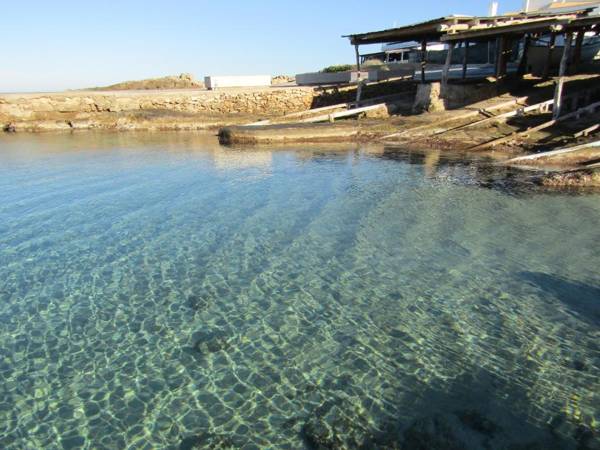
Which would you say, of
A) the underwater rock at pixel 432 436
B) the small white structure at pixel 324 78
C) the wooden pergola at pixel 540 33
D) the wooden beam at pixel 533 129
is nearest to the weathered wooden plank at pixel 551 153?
the wooden beam at pixel 533 129

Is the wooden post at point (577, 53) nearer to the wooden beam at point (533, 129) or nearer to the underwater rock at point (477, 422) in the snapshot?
the wooden beam at point (533, 129)

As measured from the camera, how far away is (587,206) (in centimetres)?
1081

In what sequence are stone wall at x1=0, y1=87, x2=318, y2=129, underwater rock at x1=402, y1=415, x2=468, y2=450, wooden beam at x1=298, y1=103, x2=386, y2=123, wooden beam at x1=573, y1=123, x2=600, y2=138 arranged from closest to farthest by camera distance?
underwater rock at x1=402, y1=415, x2=468, y2=450
wooden beam at x1=573, y1=123, x2=600, y2=138
wooden beam at x1=298, y1=103, x2=386, y2=123
stone wall at x1=0, y1=87, x2=318, y2=129

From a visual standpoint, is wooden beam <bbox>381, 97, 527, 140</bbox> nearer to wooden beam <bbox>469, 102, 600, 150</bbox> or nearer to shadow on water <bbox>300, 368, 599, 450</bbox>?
wooden beam <bbox>469, 102, 600, 150</bbox>

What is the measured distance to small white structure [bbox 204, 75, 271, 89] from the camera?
3900 centimetres

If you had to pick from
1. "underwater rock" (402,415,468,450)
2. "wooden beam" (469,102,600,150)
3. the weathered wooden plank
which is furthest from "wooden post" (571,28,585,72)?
"underwater rock" (402,415,468,450)

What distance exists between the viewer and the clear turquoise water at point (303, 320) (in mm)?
4539

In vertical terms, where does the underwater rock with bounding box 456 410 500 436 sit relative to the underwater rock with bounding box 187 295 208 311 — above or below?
below

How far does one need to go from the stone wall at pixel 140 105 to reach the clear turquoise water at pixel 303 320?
68.1ft

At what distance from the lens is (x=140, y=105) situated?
32.8 metres

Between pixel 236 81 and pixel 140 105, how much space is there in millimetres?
10741

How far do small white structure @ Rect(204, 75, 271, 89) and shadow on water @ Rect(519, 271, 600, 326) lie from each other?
119 ft

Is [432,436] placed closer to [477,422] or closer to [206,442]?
[477,422]

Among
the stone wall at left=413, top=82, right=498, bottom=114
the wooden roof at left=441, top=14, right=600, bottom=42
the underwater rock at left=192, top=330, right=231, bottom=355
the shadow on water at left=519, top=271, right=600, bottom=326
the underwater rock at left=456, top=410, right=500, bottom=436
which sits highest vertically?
the wooden roof at left=441, top=14, right=600, bottom=42
